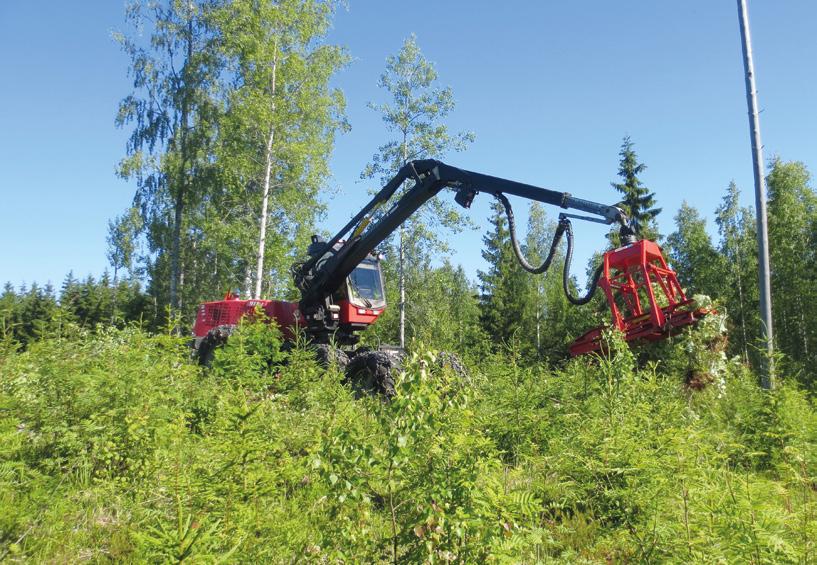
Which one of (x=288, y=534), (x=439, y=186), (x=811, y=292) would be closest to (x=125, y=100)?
(x=439, y=186)

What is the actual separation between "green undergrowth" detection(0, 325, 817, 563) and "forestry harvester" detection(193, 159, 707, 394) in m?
2.54

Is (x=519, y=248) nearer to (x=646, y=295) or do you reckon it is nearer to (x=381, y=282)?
(x=646, y=295)

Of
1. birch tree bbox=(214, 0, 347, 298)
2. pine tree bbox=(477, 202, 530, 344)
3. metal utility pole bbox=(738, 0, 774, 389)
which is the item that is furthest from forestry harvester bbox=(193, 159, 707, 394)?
pine tree bbox=(477, 202, 530, 344)

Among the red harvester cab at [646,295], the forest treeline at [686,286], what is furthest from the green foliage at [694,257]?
the red harvester cab at [646,295]

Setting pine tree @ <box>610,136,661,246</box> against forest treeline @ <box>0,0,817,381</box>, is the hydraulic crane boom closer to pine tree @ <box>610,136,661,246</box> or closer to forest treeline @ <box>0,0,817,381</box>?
forest treeline @ <box>0,0,817,381</box>

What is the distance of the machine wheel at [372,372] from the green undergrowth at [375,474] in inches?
96.4

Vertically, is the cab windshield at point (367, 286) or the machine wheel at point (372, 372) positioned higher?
the cab windshield at point (367, 286)

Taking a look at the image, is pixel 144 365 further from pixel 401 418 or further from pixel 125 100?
pixel 125 100

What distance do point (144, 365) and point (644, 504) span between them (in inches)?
154

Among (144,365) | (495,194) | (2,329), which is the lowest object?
(144,365)

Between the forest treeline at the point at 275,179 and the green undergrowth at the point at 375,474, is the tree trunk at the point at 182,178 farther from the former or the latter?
the green undergrowth at the point at 375,474

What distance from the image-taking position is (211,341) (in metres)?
10.2

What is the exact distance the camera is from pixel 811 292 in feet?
87.4

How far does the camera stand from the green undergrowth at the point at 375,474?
2172mm
